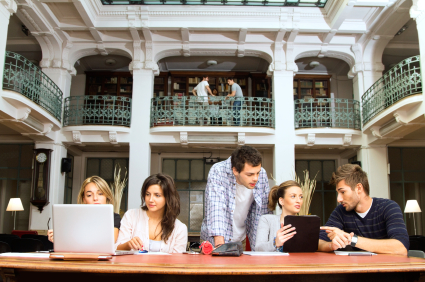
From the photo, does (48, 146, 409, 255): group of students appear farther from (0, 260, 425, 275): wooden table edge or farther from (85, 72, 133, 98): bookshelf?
(85, 72, 133, 98): bookshelf

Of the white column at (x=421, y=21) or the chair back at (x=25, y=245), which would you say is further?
the white column at (x=421, y=21)

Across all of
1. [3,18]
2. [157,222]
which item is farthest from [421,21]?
[3,18]

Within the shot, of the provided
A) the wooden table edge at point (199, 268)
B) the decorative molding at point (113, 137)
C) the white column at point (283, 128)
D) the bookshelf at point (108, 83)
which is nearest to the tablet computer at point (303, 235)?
the wooden table edge at point (199, 268)

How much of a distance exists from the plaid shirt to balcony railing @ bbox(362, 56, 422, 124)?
5436 millimetres

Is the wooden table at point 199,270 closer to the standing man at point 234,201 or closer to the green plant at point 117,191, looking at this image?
the standing man at point 234,201

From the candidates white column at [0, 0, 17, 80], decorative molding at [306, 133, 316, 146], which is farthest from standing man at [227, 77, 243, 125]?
white column at [0, 0, 17, 80]

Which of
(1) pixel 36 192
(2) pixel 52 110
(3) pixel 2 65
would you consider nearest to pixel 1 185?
(1) pixel 36 192

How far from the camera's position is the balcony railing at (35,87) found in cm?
774

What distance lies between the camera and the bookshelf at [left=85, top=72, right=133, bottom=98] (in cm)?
1228

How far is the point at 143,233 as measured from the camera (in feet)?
9.16

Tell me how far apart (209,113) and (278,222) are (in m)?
7.27

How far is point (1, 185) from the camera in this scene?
36.1ft

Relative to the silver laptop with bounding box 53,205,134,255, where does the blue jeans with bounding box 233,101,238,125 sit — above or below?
above

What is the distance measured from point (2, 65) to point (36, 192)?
12.4 ft
